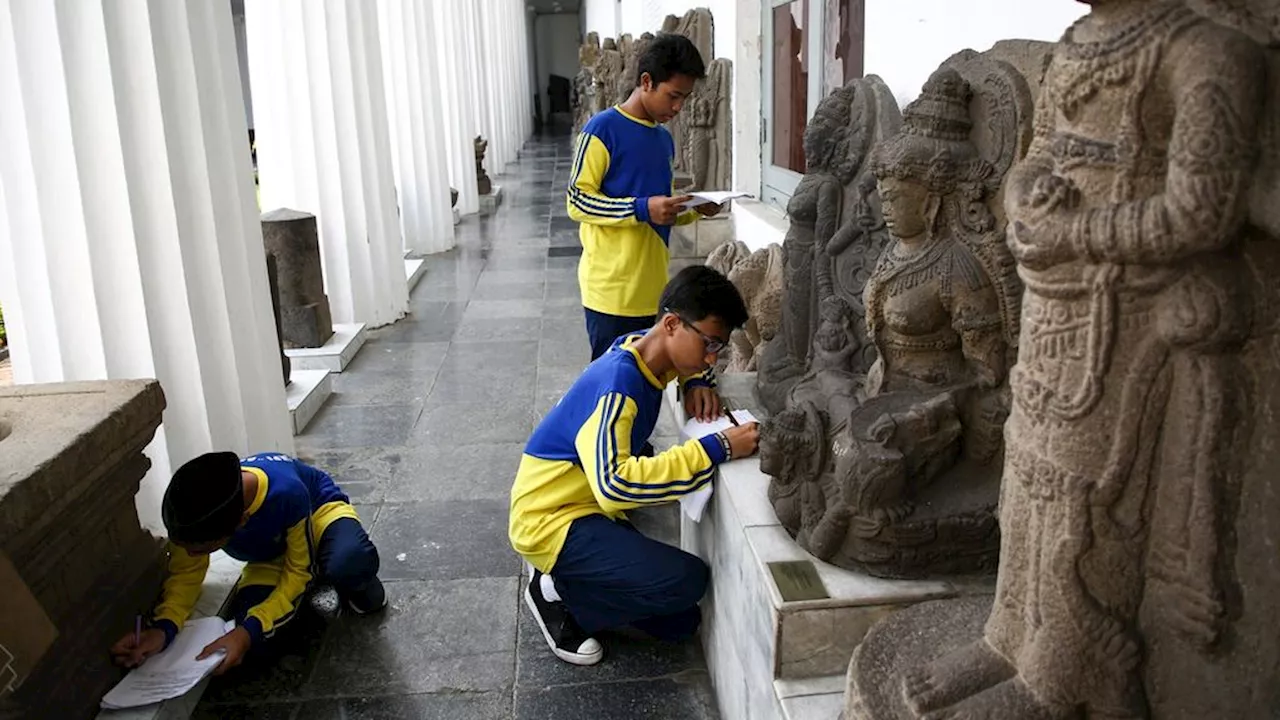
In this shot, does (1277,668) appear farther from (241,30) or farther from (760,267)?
(241,30)

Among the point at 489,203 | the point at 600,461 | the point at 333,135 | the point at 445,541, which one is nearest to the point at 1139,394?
the point at 600,461

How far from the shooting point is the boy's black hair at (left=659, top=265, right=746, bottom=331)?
2457mm

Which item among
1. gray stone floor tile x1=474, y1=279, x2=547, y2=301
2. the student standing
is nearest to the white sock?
the student standing

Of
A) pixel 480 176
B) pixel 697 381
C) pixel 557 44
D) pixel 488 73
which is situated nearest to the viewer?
pixel 697 381

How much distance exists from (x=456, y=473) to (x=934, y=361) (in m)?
2.43

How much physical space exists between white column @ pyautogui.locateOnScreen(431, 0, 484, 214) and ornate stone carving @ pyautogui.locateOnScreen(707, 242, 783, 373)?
22.5 feet

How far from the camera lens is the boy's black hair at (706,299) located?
246 cm

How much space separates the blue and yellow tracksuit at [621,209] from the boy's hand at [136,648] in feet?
6.33

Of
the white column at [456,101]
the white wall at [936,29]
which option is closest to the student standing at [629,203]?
the white wall at [936,29]

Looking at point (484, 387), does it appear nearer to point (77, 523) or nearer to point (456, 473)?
Answer: point (456, 473)

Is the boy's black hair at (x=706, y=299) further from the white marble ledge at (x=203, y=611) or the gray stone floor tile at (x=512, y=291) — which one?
the gray stone floor tile at (x=512, y=291)

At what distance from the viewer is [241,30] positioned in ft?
65.1

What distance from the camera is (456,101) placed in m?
11.1

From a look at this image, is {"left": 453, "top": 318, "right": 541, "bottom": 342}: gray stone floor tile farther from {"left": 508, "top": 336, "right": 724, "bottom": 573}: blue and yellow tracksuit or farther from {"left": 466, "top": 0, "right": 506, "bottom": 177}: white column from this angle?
{"left": 466, "top": 0, "right": 506, "bottom": 177}: white column
